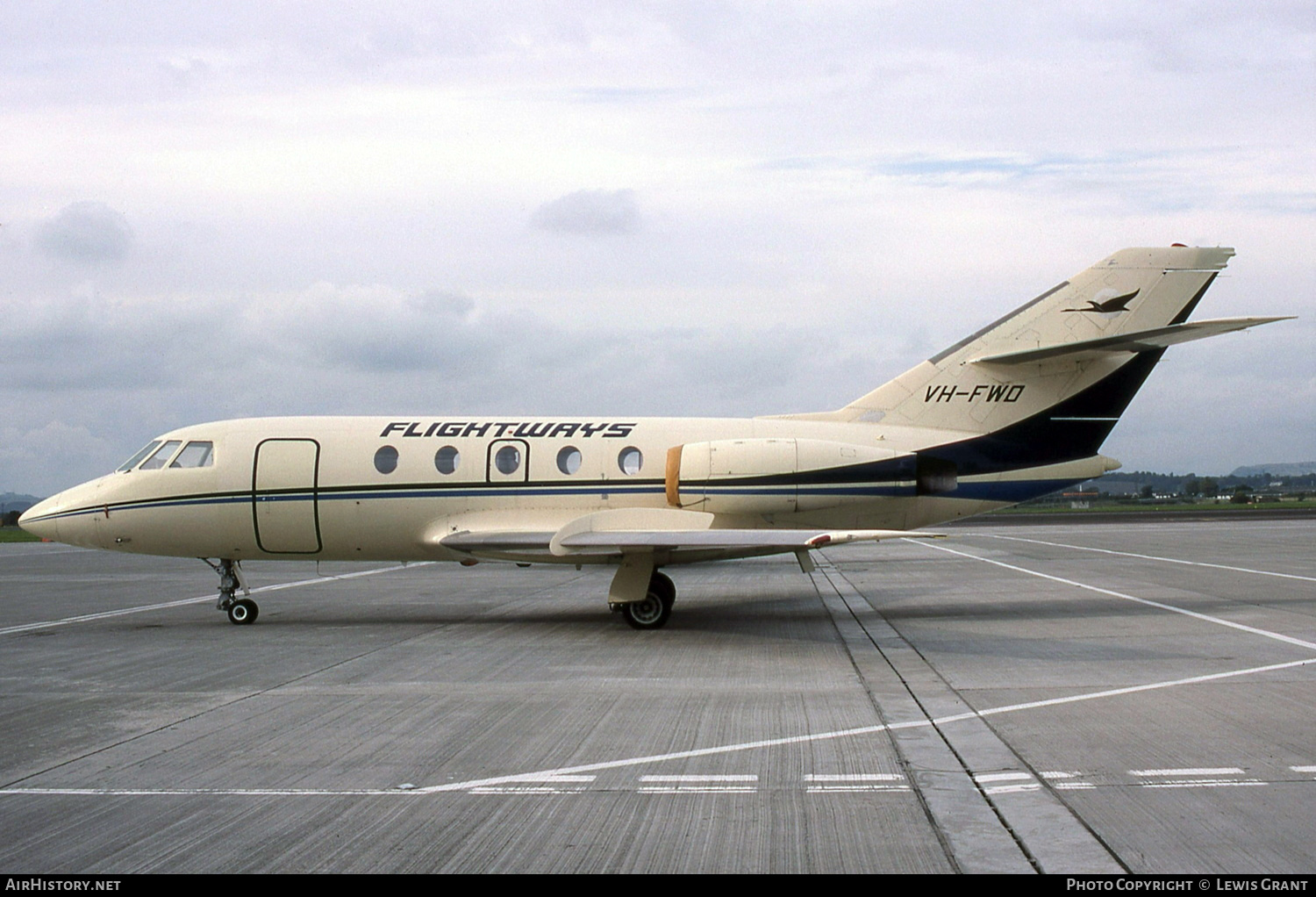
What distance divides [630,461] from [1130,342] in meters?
7.39

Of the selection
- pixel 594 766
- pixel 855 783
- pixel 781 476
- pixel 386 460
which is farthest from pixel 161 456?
pixel 855 783

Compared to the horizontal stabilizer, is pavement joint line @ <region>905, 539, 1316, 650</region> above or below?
below

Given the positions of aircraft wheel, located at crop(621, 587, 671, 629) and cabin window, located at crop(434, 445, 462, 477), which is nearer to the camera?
aircraft wheel, located at crop(621, 587, 671, 629)

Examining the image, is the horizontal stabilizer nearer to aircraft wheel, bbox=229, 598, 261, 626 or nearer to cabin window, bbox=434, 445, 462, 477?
cabin window, bbox=434, 445, 462, 477

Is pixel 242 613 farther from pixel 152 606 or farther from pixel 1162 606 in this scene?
pixel 1162 606

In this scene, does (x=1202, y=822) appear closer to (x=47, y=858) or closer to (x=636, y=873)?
(x=636, y=873)

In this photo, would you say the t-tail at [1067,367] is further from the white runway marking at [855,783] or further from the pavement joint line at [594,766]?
the white runway marking at [855,783]

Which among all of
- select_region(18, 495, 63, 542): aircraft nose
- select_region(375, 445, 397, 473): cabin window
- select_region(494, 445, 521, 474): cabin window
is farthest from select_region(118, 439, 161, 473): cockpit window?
select_region(494, 445, 521, 474): cabin window

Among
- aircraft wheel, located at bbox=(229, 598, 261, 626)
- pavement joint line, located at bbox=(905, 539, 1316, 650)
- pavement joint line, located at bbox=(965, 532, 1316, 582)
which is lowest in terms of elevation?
aircraft wheel, located at bbox=(229, 598, 261, 626)

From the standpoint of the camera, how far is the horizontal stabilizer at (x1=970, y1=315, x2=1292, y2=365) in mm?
14766

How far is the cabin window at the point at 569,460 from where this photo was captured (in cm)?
1631

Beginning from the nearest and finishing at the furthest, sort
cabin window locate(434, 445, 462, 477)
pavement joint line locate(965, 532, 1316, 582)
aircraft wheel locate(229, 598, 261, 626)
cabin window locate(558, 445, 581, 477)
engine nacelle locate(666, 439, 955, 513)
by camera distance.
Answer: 1. engine nacelle locate(666, 439, 955, 513)
2. cabin window locate(558, 445, 581, 477)
3. cabin window locate(434, 445, 462, 477)
4. aircraft wheel locate(229, 598, 261, 626)
5. pavement joint line locate(965, 532, 1316, 582)

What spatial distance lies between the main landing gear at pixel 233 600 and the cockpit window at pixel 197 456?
155cm

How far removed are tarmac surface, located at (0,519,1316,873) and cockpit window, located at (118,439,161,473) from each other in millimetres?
2448
